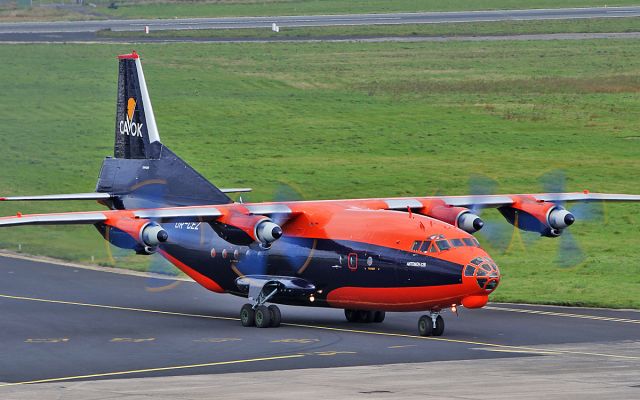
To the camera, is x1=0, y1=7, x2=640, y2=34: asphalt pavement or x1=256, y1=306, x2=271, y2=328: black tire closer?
x1=256, y1=306, x2=271, y2=328: black tire

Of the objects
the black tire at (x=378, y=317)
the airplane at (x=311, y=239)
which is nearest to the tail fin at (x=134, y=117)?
the airplane at (x=311, y=239)

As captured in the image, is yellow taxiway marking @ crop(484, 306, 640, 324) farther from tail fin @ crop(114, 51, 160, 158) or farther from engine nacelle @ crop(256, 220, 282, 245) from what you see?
tail fin @ crop(114, 51, 160, 158)

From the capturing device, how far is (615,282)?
55.4 metres

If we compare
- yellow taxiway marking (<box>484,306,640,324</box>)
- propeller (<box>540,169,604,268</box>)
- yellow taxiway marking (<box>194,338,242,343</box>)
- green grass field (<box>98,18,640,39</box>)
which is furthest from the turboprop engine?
green grass field (<box>98,18,640,39</box>)

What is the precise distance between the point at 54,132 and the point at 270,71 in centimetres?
2464

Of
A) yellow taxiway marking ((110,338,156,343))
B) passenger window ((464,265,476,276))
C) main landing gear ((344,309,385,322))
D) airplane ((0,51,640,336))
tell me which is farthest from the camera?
main landing gear ((344,309,385,322))

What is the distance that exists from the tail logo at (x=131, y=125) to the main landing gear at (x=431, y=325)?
15916 mm

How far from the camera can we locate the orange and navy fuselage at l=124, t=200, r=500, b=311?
4200 centimetres

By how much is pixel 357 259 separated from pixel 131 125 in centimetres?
1401

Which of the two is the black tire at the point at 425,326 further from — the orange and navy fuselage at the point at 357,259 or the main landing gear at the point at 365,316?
the main landing gear at the point at 365,316

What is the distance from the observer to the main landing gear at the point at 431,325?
4316 cm

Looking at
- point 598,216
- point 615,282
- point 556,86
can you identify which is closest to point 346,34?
point 556,86

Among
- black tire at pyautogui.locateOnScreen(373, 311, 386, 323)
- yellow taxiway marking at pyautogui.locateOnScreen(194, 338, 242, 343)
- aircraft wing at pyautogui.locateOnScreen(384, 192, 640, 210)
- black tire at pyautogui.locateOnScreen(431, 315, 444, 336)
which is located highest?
aircraft wing at pyautogui.locateOnScreen(384, 192, 640, 210)

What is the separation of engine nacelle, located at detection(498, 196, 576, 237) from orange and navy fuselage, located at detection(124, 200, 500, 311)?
551 cm
